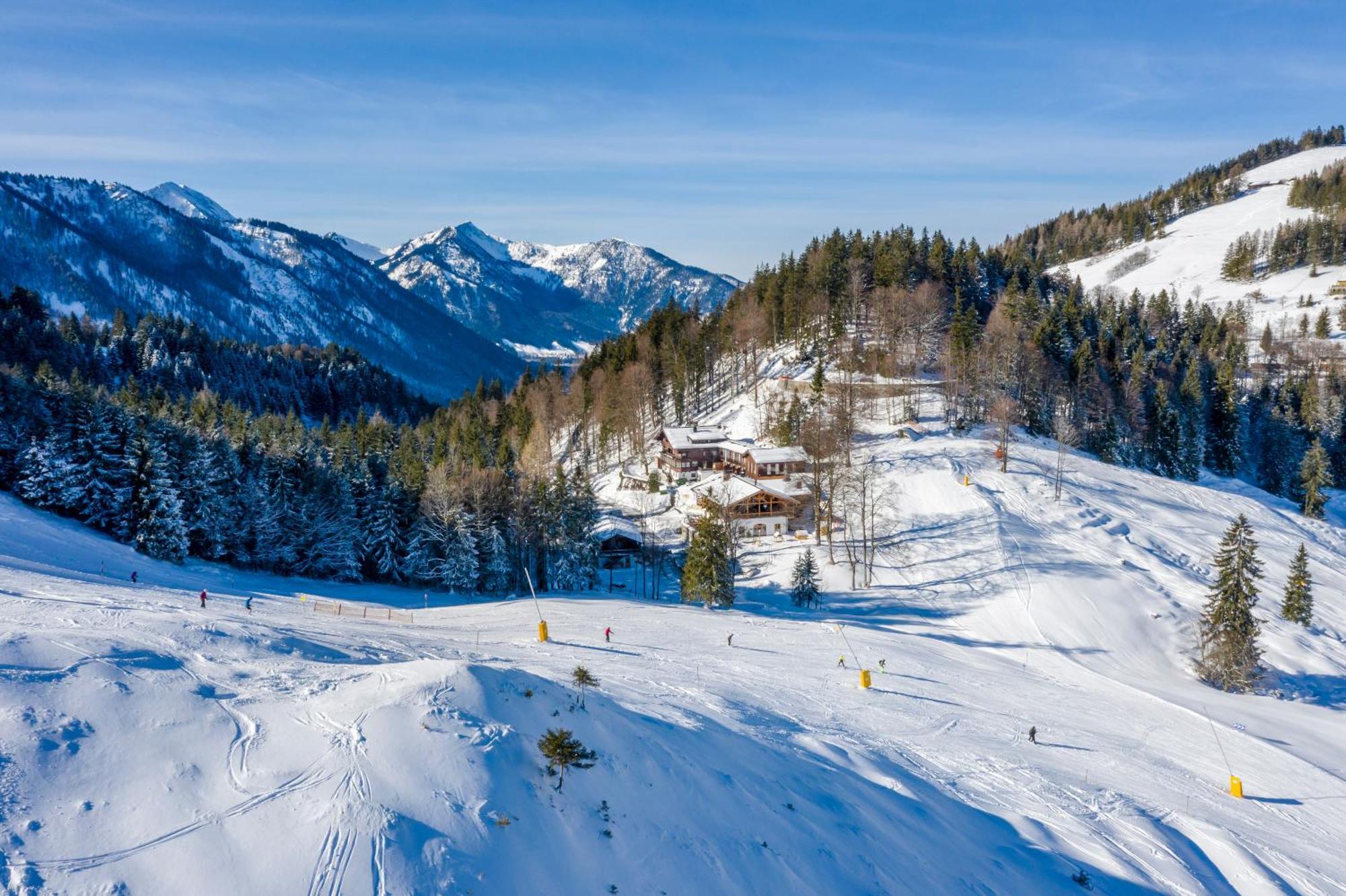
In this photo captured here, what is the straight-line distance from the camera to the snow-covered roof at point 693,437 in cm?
6825

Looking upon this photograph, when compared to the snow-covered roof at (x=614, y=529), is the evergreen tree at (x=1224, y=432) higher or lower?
higher

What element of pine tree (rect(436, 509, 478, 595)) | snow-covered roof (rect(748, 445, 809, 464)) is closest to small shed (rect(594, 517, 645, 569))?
snow-covered roof (rect(748, 445, 809, 464))

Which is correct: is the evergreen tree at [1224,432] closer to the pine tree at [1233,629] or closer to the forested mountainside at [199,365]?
the pine tree at [1233,629]

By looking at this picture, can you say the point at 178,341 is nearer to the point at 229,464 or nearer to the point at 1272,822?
the point at 229,464

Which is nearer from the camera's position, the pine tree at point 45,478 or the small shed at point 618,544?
the pine tree at point 45,478

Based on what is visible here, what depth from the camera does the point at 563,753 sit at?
12961mm

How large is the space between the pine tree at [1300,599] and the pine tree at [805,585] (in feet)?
88.8

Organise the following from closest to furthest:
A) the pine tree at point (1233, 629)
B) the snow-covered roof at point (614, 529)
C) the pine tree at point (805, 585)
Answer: the pine tree at point (1233, 629)
the pine tree at point (805, 585)
the snow-covered roof at point (614, 529)

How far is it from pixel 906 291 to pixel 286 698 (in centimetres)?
7418

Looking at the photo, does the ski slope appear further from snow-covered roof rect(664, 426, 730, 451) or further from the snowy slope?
the snowy slope

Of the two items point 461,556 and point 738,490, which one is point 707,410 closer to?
point 738,490

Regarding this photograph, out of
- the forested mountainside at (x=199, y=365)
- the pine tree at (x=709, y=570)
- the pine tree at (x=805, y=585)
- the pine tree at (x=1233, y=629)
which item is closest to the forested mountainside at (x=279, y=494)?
the pine tree at (x=709, y=570)

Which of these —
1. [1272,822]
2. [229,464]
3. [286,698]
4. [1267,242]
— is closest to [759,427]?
[229,464]

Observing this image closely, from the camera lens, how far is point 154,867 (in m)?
8.92
